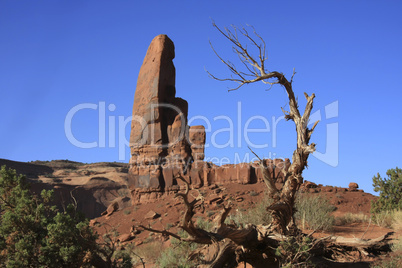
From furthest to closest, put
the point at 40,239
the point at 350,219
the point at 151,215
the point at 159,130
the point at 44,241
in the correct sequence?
the point at 159,130 < the point at 151,215 < the point at 350,219 < the point at 40,239 < the point at 44,241

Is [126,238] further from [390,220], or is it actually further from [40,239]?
[390,220]

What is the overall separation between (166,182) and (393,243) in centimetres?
2316

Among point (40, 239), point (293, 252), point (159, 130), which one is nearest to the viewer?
point (293, 252)

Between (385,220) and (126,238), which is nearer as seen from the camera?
(385,220)

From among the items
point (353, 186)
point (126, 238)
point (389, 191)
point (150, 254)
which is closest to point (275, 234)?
point (150, 254)

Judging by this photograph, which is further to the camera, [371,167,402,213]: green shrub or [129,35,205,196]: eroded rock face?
[129,35,205,196]: eroded rock face

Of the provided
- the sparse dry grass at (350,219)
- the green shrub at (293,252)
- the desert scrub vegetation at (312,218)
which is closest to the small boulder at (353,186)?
the sparse dry grass at (350,219)

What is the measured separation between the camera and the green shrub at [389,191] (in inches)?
806

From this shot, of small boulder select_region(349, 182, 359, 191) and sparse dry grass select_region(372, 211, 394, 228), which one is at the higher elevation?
small boulder select_region(349, 182, 359, 191)

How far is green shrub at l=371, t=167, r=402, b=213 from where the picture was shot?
20.5m

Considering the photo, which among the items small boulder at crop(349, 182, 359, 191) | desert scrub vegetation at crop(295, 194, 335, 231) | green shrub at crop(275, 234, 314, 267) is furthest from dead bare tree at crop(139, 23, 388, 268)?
small boulder at crop(349, 182, 359, 191)

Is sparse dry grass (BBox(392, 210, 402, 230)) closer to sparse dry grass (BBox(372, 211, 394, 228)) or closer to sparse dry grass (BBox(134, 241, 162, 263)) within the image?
sparse dry grass (BBox(372, 211, 394, 228))

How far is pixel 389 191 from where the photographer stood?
21.6 metres

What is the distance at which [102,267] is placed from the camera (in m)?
11.2
